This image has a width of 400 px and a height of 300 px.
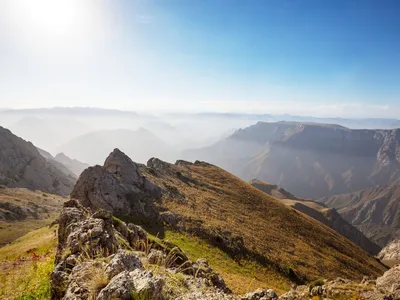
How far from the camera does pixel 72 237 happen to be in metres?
10.5

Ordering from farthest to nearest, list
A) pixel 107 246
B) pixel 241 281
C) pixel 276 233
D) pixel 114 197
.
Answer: pixel 276 233 → pixel 114 197 → pixel 241 281 → pixel 107 246

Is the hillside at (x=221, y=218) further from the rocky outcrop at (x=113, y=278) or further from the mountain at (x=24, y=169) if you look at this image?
the mountain at (x=24, y=169)

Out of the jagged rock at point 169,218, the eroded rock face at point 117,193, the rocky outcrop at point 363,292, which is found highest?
the rocky outcrop at point 363,292

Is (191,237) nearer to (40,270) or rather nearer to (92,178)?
(92,178)

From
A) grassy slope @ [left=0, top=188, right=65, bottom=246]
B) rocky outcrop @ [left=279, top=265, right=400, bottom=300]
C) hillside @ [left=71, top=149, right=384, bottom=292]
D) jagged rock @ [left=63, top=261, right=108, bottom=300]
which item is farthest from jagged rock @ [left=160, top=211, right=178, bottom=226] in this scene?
grassy slope @ [left=0, top=188, right=65, bottom=246]

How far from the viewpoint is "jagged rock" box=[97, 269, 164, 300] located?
5547 millimetres

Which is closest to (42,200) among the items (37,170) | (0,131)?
(37,170)

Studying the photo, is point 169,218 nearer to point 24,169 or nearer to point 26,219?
point 26,219

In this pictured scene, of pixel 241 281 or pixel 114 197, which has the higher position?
pixel 114 197

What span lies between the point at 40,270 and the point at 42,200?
151 meters

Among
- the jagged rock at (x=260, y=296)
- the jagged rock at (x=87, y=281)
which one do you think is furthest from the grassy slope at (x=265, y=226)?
the jagged rock at (x=87, y=281)

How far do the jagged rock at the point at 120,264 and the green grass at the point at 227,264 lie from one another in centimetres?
2205

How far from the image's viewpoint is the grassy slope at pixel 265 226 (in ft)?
133

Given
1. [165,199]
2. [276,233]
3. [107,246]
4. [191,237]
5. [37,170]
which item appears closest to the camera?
[107,246]
